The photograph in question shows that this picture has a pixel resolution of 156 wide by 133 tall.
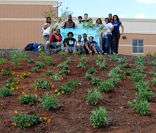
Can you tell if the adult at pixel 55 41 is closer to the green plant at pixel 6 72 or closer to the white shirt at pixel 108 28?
the white shirt at pixel 108 28

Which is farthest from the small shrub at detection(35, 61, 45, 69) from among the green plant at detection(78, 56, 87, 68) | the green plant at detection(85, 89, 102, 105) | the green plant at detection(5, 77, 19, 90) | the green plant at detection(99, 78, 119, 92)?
the green plant at detection(85, 89, 102, 105)

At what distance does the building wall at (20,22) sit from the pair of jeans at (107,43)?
30522 millimetres

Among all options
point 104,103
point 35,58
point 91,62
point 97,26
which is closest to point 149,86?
point 104,103

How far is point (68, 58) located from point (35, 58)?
1.05m

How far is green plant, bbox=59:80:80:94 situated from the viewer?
17484mm

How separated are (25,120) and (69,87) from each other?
113 inches

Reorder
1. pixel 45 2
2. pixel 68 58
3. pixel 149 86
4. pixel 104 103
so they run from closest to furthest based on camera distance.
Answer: pixel 104 103, pixel 149 86, pixel 68 58, pixel 45 2

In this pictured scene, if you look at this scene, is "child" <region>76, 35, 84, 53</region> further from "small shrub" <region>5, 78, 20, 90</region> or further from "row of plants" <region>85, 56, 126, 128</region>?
"small shrub" <region>5, 78, 20, 90</region>

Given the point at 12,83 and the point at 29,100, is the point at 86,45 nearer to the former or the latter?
the point at 12,83

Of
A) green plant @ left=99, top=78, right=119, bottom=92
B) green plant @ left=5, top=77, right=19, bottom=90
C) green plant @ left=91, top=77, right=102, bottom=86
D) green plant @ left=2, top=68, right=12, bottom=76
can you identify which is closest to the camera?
green plant @ left=99, top=78, right=119, bottom=92

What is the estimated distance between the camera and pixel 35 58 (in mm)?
22953

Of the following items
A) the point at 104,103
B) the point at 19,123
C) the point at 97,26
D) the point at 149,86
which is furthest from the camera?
the point at 97,26

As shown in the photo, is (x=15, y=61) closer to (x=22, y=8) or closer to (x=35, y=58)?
(x=35, y=58)

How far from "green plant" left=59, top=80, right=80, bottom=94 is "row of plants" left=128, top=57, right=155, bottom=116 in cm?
154
